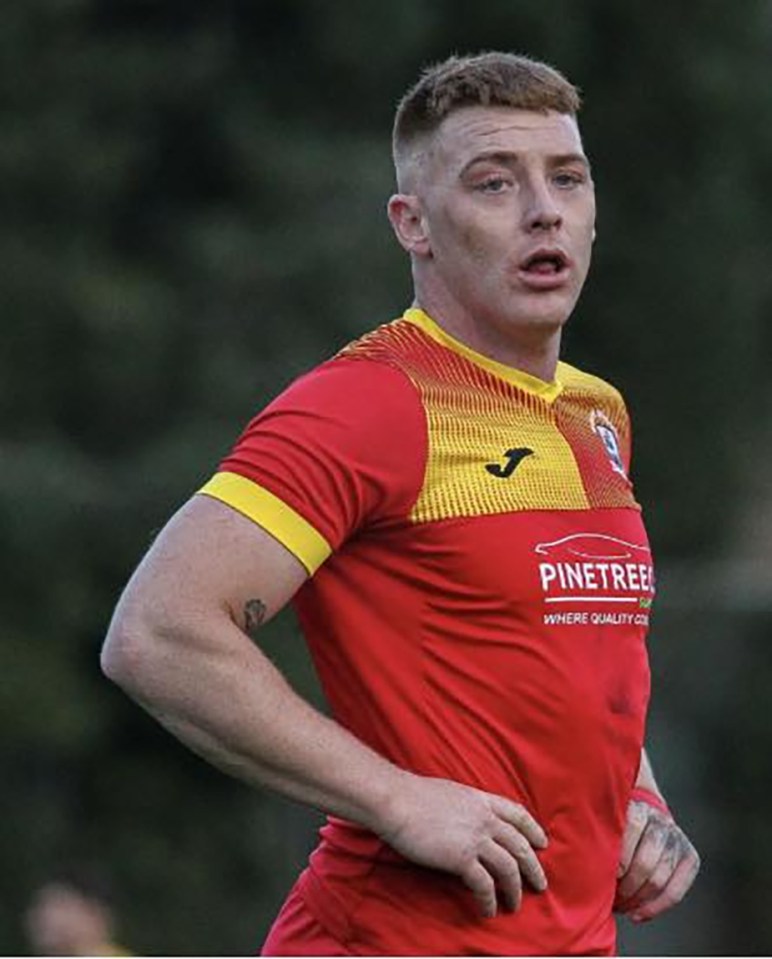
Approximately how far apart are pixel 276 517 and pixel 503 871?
0.63 metres

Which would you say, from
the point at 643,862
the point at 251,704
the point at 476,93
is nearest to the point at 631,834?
the point at 643,862

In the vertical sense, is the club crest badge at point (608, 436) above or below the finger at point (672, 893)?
above

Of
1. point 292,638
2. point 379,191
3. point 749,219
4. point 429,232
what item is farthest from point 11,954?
point 429,232

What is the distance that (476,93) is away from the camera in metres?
4.91

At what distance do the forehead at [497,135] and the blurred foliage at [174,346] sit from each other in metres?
16.9

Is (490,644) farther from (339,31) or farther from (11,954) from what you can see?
(339,31)

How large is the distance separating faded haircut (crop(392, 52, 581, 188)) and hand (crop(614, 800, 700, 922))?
3.79ft

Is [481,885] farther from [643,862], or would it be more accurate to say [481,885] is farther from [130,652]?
[130,652]

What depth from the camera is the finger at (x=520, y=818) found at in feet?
14.8

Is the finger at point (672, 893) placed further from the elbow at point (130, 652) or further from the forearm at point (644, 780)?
the elbow at point (130, 652)

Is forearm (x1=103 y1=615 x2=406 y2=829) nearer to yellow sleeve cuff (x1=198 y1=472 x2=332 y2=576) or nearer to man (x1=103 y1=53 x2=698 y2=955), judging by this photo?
man (x1=103 y1=53 x2=698 y2=955)

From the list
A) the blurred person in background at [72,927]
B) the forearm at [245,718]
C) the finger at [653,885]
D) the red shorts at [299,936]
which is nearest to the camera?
the forearm at [245,718]

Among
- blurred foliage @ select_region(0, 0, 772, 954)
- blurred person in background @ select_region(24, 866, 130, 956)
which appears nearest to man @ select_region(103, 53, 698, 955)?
blurred person in background @ select_region(24, 866, 130, 956)

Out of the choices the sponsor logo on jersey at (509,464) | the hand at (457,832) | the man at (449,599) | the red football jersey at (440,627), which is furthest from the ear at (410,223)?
the hand at (457,832)
